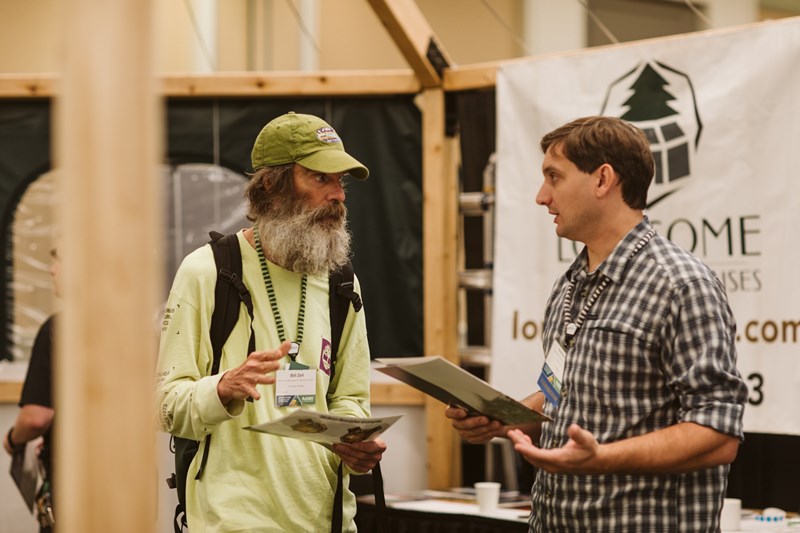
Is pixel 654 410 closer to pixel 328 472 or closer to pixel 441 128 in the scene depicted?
pixel 328 472

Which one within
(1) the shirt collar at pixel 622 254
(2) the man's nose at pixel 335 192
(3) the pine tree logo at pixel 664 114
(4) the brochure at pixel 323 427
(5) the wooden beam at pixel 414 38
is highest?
(5) the wooden beam at pixel 414 38

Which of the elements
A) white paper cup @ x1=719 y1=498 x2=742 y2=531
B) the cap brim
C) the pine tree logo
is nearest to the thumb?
the cap brim

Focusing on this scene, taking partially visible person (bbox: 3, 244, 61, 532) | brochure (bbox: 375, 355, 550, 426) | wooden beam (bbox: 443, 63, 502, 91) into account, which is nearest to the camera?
brochure (bbox: 375, 355, 550, 426)

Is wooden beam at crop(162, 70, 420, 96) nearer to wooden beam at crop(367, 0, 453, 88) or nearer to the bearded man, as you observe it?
wooden beam at crop(367, 0, 453, 88)

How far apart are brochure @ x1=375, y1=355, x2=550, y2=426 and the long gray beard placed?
34 cm

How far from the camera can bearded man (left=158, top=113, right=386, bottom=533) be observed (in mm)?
2457

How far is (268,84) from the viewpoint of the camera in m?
5.77

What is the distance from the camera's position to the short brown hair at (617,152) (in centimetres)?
250

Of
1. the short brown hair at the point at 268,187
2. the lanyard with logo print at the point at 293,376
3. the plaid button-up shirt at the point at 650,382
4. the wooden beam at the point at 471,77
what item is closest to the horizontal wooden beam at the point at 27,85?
the wooden beam at the point at 471,77

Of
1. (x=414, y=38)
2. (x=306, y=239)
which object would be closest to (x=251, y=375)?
(x=306, y=239)

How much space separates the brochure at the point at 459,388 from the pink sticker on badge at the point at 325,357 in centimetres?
21

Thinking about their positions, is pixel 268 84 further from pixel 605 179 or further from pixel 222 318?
pixel 605 179

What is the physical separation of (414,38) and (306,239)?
2768 mm

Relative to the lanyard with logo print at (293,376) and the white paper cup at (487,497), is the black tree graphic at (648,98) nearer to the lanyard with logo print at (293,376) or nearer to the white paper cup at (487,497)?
the white paper cup at (487,497)
